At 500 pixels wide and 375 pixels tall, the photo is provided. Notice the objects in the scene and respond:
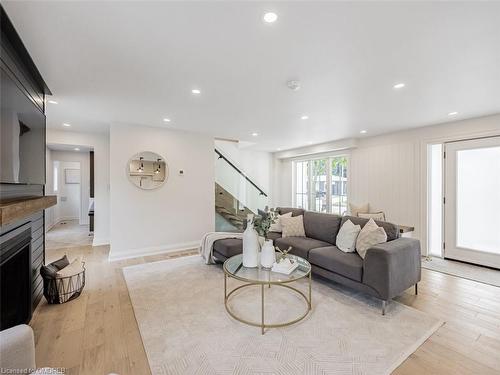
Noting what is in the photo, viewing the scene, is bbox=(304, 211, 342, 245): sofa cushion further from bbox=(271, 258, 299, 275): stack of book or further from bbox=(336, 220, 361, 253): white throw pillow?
bbox=(271, 258, 299, 275): stack of book

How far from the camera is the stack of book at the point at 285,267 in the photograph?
96.3 inches

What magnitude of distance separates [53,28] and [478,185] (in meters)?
5.83

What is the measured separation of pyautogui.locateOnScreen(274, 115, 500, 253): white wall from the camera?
415 centimetres

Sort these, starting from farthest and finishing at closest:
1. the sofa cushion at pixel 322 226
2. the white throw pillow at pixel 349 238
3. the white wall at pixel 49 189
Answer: the white wall at pixel 49 189, the sofa cushion at pixel 322 226, the white throw pillow at pixel 349 238

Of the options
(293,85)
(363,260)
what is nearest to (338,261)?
(363,260)

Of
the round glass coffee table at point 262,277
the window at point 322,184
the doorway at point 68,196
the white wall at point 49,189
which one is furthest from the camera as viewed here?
the white wall at point 49,189

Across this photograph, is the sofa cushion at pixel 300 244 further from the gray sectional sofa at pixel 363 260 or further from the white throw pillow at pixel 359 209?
the white throw pillow at pixel 359 209

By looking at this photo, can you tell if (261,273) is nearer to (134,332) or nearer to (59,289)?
(134,332)

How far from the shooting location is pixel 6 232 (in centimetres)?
184

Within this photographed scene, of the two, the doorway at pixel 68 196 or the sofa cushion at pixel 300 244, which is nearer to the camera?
the sofa cushion at pixel 300 244

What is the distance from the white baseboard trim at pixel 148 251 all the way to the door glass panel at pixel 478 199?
5.02m

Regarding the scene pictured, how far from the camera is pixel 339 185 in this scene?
632 cm

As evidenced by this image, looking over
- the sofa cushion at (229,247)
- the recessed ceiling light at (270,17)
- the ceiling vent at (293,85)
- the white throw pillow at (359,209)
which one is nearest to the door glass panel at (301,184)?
the white throw pillow at (359,209)

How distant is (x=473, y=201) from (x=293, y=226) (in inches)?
121
